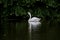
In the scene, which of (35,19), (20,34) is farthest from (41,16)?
(20,34)

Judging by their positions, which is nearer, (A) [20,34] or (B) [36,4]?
(A) [20,34]

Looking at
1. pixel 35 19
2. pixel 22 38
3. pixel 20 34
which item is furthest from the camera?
pixel 35 19

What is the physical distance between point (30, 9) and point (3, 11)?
1474 mm

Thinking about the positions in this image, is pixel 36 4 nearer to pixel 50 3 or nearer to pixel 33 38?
pixel 50 3

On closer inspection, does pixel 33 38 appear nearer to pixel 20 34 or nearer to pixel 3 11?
pixel 20 34

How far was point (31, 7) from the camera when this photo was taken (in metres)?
16.0

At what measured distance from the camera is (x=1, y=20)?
49.9ft

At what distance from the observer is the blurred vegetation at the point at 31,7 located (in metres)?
15.3

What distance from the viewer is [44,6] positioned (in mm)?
16047

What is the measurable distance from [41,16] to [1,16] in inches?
83.6

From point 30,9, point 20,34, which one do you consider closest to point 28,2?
point 30,9

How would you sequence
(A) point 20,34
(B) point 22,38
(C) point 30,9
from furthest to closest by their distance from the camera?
(C) point 30,9
(A) point 20,34
(B) point 22,38

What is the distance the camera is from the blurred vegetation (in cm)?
1530

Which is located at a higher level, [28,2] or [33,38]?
[28,2]
